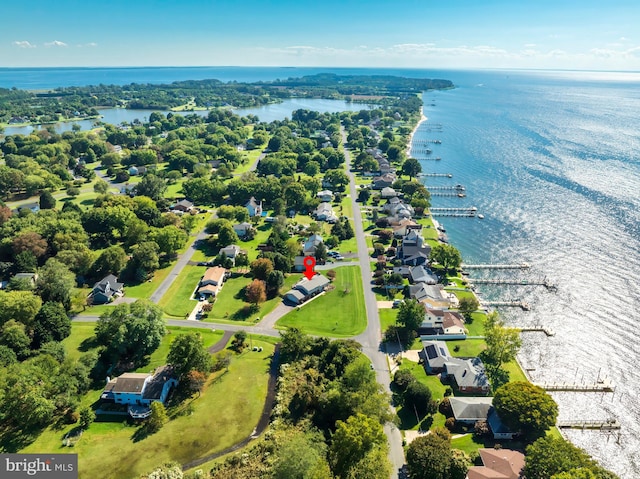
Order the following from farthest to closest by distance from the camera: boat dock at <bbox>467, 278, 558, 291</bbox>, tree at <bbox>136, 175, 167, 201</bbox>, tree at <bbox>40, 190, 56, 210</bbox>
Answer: tree at <bbox>136, 175, 167, 201</bbox>
tree at <bbox>40, 190, 56, 210</bbox>
boat dock at <bbox>467, 278, 558, 291</bbox>

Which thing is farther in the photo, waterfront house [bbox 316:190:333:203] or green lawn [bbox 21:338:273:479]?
waterfront house [bbox 316:190:333:203]

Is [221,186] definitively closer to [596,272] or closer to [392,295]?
[392,295]

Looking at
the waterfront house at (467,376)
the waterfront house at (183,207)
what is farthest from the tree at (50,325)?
the waterfront house at (467,376)

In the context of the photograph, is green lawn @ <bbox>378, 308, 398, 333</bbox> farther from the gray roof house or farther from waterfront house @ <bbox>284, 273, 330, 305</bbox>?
the gray roof house

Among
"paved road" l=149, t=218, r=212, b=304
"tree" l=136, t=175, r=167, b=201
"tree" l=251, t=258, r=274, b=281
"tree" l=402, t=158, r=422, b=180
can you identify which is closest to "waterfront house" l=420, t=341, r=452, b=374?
"tree" l=251, t=258, r=274, b=281

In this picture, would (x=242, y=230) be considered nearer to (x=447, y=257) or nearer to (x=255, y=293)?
(x=255, y=293)

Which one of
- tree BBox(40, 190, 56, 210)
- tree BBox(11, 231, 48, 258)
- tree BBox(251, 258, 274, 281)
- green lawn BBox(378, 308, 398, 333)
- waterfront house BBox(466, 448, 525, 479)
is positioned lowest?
waterfront house BBox(466, 448, 525, 479)
